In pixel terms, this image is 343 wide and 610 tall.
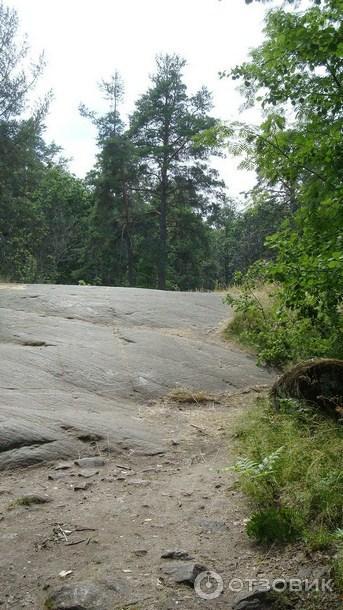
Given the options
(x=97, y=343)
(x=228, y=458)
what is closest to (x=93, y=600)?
(x=228, y=458)

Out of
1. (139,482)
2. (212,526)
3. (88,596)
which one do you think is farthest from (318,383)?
(88,596)

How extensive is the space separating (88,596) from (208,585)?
23.9 inches

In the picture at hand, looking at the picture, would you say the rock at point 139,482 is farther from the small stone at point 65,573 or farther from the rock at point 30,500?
the small stone at point 65,573

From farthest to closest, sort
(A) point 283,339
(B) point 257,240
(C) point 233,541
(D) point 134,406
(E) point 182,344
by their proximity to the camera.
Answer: (B) point 257,240
(E) point 182,344
(A) point 283,339
(D) point 134,406
(C) point 233,541

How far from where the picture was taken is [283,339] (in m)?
6.74

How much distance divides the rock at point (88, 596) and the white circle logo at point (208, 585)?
0.37 meters

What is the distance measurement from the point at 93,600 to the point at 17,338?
17.6 feet

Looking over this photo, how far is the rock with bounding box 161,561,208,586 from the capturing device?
2801 millimetres

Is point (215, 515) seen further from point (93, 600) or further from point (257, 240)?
point (257, 240)

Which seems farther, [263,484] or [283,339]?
[283,339]

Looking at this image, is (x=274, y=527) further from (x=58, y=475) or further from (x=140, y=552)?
(x=58, y=475)

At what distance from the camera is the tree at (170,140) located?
30.5 metres

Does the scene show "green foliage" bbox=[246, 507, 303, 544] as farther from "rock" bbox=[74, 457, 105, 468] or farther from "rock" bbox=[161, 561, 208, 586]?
"rock" bbox=[74, 457, 105, 468]

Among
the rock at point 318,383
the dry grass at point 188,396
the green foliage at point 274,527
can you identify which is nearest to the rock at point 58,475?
the green foliage at point 274,527
